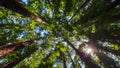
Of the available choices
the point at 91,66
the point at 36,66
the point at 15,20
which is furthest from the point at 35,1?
the point at 91,66

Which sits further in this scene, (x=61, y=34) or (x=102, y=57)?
(x=61, y=34)

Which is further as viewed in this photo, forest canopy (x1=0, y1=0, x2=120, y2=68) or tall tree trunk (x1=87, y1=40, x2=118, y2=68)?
tall tree trunk (x1=87, y1=40, x2=118, y2=68)

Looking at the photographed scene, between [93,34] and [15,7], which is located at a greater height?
[15,7]

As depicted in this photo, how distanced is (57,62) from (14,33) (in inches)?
156

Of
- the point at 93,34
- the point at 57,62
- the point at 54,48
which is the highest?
the point at 93,34

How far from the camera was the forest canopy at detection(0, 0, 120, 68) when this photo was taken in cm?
1036

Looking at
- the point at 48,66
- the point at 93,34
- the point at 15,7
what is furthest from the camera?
the point at 48,66

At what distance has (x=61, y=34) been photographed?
46.5 feet

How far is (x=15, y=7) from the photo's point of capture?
5898 millimetres

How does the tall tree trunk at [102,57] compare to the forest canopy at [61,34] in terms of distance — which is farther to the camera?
the tall tree trunk at [102,57]

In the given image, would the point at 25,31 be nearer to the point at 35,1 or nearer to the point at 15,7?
the point at 35,1

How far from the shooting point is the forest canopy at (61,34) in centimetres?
1036

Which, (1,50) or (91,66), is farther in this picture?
(91,66)

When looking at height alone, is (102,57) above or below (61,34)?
below
